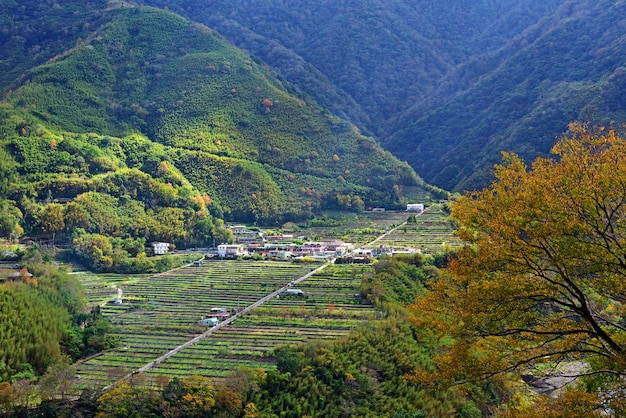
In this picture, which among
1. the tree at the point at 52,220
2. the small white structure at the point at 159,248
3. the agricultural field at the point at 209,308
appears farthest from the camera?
the small white structure at the point at 159,248

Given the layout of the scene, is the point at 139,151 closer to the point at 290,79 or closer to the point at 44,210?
the point at 44,210

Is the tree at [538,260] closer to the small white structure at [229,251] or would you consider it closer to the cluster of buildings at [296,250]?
the cluster of buildings at [296,250]

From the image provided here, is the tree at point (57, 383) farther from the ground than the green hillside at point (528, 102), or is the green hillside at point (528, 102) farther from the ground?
the green hillside at point (528, 102)

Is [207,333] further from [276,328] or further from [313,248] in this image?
[313,248]

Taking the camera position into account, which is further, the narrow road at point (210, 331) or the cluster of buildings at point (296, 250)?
the cluster of buildings at point (296, 250)

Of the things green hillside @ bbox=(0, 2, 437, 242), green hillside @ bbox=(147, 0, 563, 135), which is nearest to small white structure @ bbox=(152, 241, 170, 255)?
green hillside @ bbox=(0, 2, 437, 242)

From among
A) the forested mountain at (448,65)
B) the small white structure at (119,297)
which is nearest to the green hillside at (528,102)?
the forested mountain at (448,65)
